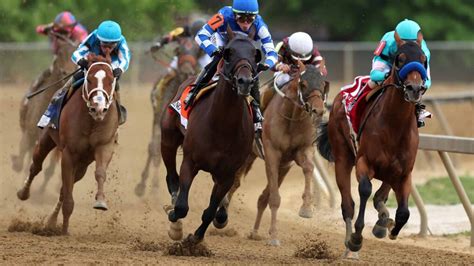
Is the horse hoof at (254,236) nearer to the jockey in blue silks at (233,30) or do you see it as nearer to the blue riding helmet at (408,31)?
the jockey in blue silks at (233,30)

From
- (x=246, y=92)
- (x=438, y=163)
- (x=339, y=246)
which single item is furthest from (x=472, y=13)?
(x=246, y=92)

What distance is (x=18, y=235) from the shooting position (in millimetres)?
11703

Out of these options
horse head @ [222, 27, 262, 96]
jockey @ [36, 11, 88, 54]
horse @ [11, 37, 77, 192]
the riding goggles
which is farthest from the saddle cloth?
jockey @ [36, 11, 88, 54]

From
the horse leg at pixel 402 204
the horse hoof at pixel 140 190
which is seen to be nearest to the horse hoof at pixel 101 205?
the horse leg at pixel 402 204

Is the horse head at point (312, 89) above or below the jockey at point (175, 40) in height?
below

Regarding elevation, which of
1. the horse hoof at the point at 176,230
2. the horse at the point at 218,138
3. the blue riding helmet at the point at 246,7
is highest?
the blue riding helmet at the point at 246,7

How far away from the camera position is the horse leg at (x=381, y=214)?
10113mm

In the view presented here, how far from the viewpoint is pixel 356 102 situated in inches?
423

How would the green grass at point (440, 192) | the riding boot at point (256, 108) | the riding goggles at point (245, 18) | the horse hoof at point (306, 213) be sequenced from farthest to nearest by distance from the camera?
the green grass at point (440, 192) < the horse hoof at point (306, 213) < the riding boot at point (256, 108) < the riding goggles at point (245, 18)

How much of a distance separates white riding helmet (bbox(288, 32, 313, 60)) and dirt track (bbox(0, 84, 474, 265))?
195cm

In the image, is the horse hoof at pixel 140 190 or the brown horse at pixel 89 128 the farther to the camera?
the horse hoof at pixel 140 190

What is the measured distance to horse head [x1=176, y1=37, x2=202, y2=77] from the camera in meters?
16.2

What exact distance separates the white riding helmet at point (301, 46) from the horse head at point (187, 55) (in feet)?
12.7

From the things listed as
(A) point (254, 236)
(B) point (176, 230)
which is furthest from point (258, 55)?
(A) point (254, 236)
